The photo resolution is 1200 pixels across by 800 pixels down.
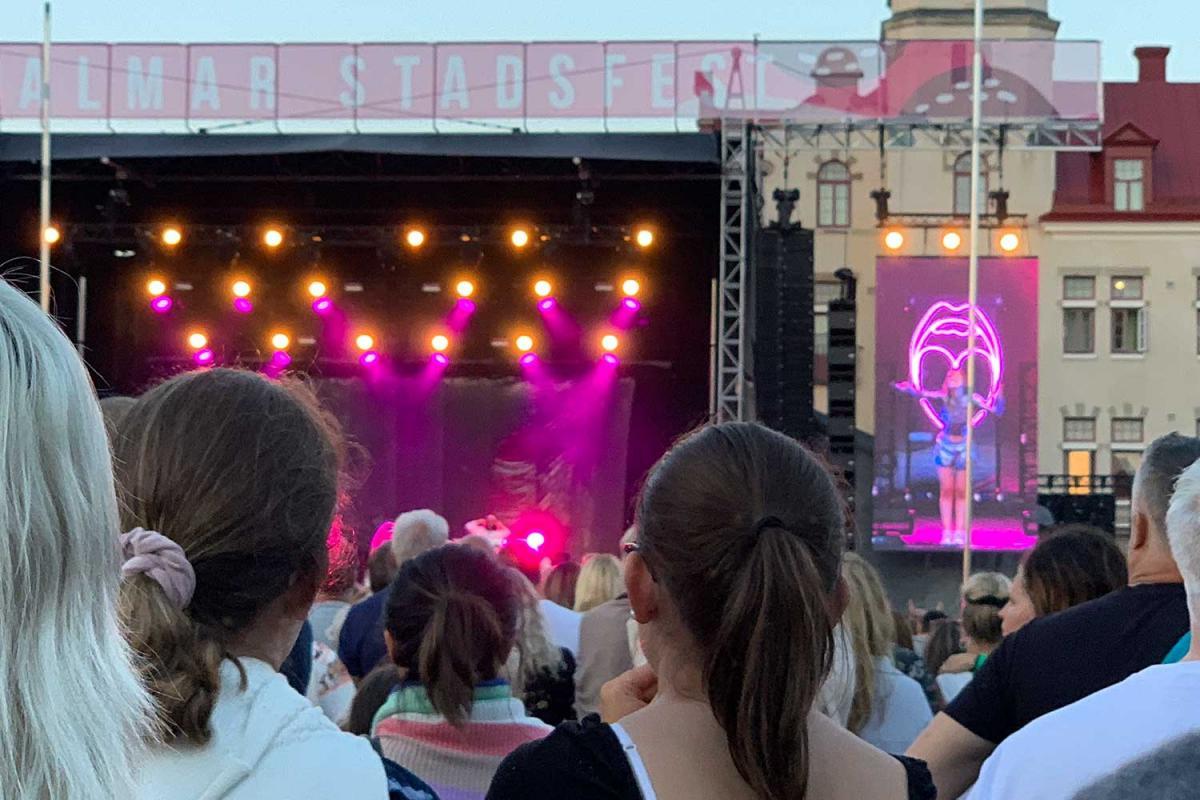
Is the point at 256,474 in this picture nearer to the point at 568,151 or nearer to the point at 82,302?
the point at 568,151

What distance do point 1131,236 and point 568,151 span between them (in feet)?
66.3

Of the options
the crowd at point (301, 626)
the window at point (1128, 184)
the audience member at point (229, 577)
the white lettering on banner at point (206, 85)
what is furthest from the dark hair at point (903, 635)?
the window at point (1128, 184)

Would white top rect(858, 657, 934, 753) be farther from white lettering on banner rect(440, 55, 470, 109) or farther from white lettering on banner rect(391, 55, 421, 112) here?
white lettering on banner rect(391, 55, 421, 112)

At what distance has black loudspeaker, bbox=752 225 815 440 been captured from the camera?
1742cm

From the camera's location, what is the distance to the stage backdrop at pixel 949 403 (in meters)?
20.9

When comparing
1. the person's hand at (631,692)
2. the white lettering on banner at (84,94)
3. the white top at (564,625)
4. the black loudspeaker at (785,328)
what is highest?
the white lettering on banner at (84,94)

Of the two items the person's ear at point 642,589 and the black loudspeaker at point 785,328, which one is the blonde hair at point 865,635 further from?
the black loudspeaker at point 785,328

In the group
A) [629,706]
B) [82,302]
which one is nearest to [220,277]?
[82,302]

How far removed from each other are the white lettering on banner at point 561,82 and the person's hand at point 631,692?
48.9 ft

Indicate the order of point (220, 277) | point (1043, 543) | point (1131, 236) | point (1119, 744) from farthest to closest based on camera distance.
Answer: point (1131, 236) → point (220, 277) → point (1043, 543) → point (1119, 744)

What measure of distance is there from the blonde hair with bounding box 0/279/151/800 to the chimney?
38.7 meters

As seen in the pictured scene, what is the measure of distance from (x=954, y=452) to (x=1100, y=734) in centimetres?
1922

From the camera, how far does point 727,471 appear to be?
2.18m

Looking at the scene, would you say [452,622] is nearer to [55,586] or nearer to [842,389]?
[55,586]
